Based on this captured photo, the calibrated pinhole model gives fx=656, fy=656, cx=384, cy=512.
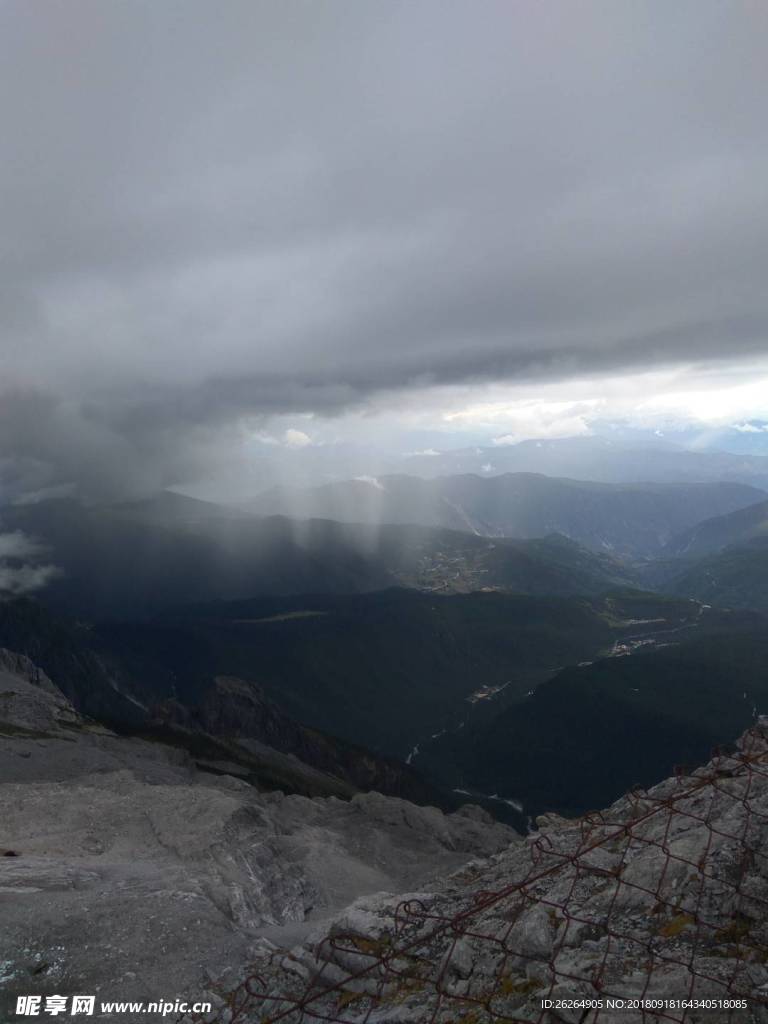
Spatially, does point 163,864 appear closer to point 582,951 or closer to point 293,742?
point 582,951

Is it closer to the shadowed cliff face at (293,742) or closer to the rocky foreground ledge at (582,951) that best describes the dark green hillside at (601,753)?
the shadowed cliff face at (293,742)

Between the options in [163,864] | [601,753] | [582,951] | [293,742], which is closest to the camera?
[582,951]

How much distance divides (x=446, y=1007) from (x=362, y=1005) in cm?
184

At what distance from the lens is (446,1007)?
10359 mm

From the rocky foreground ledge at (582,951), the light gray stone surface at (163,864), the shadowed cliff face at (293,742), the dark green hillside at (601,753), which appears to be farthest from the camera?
the dark green hillside at (601,753)

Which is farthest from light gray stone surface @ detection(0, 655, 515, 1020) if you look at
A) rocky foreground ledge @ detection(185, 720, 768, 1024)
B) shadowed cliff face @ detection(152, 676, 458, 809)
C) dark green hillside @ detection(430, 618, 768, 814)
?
dark green hillside @ detection(430, 618, 768, 814)

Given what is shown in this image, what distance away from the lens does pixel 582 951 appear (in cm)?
1080

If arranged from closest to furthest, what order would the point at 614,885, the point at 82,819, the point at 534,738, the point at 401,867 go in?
the point at 614,885
the point at 82,819
the point at 401,867
the point at 534,738

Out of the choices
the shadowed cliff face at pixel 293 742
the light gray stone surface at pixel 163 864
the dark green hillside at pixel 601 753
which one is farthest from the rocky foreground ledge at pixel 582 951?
the dark green hillside at pixel 601 753

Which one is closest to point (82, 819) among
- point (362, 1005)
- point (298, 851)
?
point (298, 851)

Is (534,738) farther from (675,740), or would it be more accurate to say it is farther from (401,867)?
(401,867)

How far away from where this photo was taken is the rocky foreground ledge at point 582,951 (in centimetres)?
920

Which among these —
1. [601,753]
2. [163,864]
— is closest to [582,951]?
[163,864]

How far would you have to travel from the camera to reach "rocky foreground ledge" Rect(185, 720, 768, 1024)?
9.20 meters
